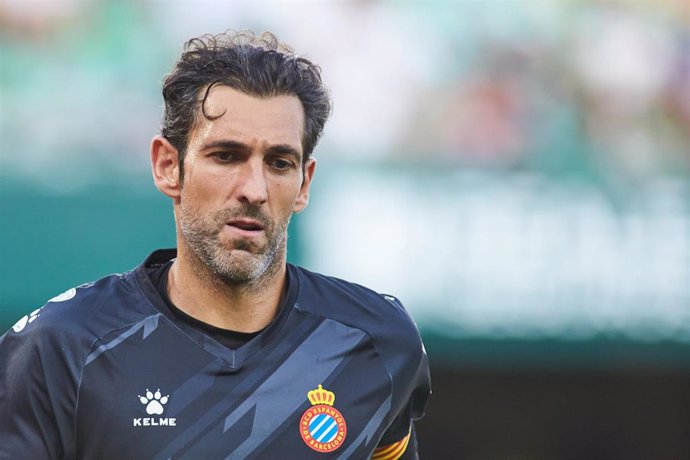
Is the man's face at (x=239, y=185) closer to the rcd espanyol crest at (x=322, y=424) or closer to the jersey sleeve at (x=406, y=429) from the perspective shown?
the rcd espanyol crest at (x=322, y=424)

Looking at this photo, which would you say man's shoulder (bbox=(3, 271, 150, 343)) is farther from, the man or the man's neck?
the man's neck

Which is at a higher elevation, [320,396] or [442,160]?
[320,396]

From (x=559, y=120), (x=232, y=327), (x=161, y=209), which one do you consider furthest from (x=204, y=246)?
(x=559, y=120)

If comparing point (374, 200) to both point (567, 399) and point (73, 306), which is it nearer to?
point (567, 399)

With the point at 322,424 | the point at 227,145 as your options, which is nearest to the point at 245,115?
the point at 227,145

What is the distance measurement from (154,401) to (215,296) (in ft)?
1.13

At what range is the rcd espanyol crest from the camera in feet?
11.1

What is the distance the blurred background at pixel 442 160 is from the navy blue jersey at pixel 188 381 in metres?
4.71

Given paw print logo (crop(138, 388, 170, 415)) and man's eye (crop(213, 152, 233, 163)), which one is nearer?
paw print logo (crop(138, 388, 170, 415))

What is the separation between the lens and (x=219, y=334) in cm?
346

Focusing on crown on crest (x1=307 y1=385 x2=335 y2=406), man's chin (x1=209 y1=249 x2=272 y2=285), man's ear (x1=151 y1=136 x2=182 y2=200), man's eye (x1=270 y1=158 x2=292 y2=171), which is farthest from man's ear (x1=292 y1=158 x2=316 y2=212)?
crown on crest (x1=307 y1=385 x2=335 y2=406)

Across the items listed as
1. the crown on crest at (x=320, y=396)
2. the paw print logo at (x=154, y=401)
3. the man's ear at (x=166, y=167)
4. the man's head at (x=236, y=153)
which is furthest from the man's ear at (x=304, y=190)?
the paw print logo at (x=154, y=401)

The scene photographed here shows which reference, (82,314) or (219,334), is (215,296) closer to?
(219,334)

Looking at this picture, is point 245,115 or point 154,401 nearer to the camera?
point 154,401
